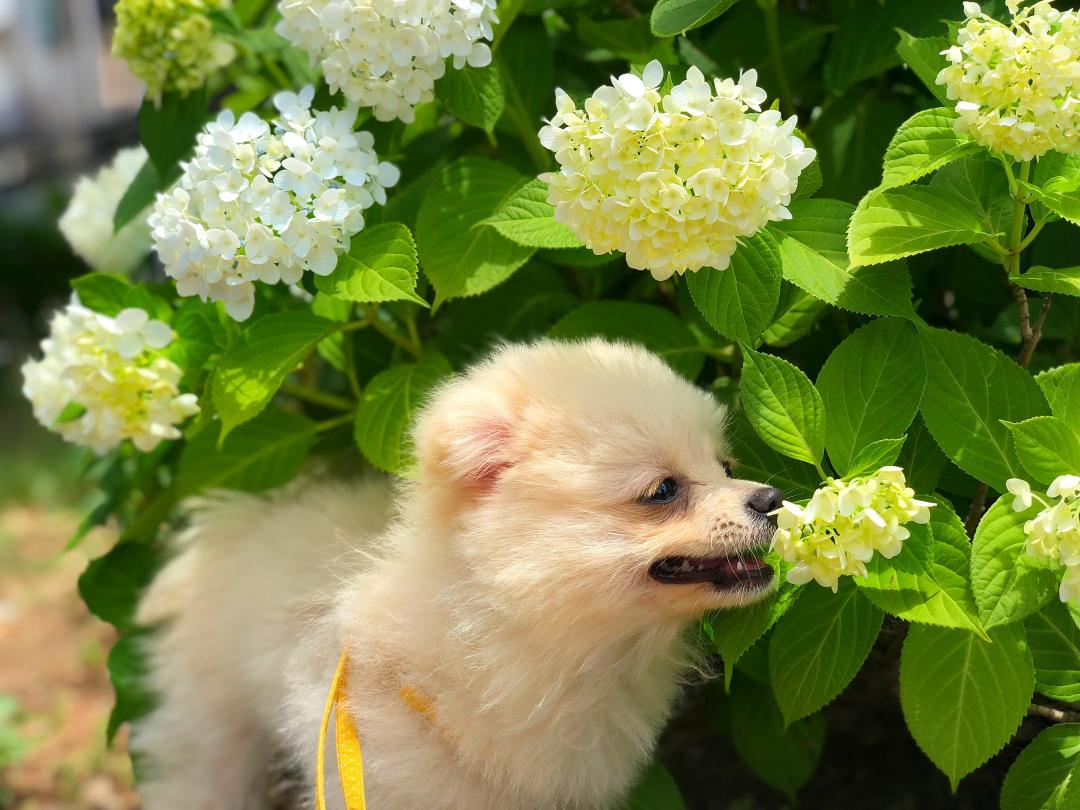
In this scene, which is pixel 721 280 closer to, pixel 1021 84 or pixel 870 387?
pixel 870 387

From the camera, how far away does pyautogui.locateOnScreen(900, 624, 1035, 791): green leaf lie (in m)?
1.68

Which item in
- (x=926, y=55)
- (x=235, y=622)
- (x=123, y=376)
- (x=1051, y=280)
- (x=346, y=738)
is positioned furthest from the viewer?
(x=235, y=622)

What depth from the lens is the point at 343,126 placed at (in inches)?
81.4

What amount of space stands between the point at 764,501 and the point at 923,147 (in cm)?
63

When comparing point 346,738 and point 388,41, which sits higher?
point 388,41

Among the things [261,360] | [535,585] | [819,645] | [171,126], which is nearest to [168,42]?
[171,126]

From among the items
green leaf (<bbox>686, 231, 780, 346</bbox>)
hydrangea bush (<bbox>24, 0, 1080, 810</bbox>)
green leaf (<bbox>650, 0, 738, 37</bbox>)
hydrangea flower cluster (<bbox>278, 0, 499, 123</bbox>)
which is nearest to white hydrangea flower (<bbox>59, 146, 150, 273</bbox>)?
hydrangea bush (<bbox>24, 0, 1080, 810</bbox>)

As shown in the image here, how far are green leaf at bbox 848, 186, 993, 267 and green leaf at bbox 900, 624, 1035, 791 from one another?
59cm

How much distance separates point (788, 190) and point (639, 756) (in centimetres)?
105

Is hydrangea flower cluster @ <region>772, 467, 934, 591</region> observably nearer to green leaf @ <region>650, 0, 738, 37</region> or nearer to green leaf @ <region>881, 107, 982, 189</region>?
green leaf @ <region>881, 107, 982, 189</region>

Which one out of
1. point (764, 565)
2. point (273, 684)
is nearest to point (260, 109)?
point (273, 684)

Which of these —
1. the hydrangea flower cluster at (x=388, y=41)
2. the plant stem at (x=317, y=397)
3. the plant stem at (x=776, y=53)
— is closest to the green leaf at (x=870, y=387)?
the plant stem at (x=776, y=53)

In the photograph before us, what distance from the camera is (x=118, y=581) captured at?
9.09ft

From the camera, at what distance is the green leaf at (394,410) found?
2.15 meters
